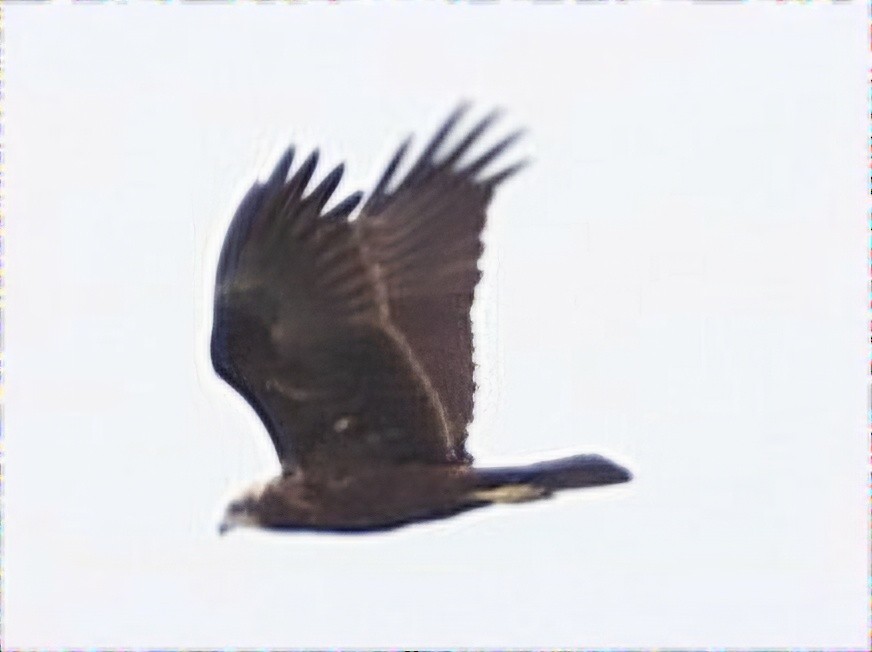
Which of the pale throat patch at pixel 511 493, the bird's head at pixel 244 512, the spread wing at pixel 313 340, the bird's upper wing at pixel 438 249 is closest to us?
the spread wing at pixel 313 340

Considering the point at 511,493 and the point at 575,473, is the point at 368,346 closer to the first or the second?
the point at 511,493

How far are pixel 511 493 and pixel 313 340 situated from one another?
1127 millimetres

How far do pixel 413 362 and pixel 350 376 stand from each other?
29 cm

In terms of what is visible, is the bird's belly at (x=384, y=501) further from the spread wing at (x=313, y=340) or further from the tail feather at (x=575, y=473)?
the tail feather at (x=575, y=473)

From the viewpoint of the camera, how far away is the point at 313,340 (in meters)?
11.0

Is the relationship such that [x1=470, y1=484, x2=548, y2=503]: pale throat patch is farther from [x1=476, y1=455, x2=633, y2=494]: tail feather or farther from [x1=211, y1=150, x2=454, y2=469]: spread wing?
[x1=211, y1=150, x2=454, y2=469]: spread wing

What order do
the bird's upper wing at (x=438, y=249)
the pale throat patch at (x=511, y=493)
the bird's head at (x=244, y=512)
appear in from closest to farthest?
the bird's upper wing at (x=438, y=249)
the pale throat patch at (x=511, y=493)
the bird's head at (x=244, y=512)

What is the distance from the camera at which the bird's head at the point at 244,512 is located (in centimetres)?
1116

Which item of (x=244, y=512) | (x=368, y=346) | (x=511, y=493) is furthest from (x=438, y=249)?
(x=244, y=512)

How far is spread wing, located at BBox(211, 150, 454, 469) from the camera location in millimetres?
10656

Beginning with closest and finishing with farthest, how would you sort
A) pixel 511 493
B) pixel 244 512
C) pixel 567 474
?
1. pixel 567 474
2. pixel 511 493
3. pixel 244 512

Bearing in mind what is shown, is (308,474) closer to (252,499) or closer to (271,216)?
(252,499)

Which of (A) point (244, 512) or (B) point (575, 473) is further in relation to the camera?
(A) point (244, 512)

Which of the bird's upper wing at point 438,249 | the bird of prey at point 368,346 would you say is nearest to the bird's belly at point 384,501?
the bird of prey at point 368,346
